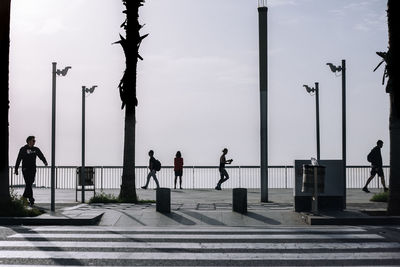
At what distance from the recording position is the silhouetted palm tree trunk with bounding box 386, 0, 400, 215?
1611 cm

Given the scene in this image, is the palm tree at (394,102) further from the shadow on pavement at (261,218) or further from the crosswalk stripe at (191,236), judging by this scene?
the crosswalk stripe at (191,236)

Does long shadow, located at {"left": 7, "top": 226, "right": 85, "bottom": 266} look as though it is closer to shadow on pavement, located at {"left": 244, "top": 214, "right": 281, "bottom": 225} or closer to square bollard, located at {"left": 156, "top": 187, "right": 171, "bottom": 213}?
square bollard, located at {"left": 156, "top": 187, "right": 171, "bottom": 213}

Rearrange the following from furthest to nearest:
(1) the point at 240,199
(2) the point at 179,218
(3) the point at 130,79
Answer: (3) the point at 130,79 < (1) the point at 240,199 < (2) the point at 179,218

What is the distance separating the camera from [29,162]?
781 inches

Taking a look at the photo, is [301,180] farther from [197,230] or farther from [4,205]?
[4,205]

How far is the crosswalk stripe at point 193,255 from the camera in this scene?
10.2 m

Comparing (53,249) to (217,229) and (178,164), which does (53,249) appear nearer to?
(217,229)

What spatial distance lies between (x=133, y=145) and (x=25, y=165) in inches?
156

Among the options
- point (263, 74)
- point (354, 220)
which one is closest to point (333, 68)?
point (263, 74)

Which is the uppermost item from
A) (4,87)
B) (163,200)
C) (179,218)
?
(4,87)

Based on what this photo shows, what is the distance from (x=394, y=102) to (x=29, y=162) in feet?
35.1

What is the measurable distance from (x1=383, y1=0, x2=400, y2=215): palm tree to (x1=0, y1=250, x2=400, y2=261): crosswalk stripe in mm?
5913

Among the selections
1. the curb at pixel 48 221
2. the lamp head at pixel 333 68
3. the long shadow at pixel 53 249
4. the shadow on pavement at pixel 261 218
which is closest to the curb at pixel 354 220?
the shadow on pavement at pixel 261 218

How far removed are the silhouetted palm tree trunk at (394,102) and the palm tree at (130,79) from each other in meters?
9.04
